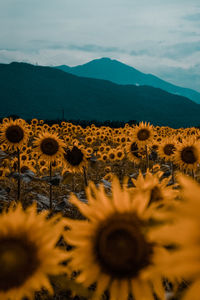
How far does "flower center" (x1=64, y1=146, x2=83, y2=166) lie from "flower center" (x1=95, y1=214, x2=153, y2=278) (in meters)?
4.29

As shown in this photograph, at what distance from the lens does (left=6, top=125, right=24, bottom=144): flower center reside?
582 cm

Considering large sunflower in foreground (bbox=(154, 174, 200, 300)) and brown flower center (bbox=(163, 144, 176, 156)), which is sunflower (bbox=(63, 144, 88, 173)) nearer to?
brown flower center (bbox=(163, 144, 176, 156))

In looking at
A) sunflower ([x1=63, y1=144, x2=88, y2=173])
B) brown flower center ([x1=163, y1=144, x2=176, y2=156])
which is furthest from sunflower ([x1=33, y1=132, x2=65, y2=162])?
brown flower center ([x1=163, y1=144, x2=176, y2=156])

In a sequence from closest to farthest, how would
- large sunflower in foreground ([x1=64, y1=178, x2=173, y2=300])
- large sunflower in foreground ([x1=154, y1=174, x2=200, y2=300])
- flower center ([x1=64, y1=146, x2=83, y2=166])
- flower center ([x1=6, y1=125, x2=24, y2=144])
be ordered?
large sunflower in foreground ([x1=154, y1=174, x2=200, y2=300])
large sunflower in foreground ([x1=64, y1=178, x2=173, y2=300])
flower center ([x1=64, y1=146, x2=83, y2=166])
flower center ([x1=6, y1=125, x2=24, y2=144])

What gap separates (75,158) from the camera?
5.60 metres

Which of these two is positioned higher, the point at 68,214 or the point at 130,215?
the point at 130,215

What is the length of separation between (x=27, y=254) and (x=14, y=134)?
479 centimetres

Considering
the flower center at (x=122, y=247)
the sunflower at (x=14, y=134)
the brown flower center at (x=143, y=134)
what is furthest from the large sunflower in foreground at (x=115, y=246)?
the brown flower center at (x=143, y=134)

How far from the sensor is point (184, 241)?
800 millimetres

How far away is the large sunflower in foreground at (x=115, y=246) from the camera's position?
122 centimetres

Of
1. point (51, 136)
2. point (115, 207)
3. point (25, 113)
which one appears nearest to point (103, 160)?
point (51, 136)

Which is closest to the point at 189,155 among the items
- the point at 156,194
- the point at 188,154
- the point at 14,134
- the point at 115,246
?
the point at 188,154

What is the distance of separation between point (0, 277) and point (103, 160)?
1187 centimetres

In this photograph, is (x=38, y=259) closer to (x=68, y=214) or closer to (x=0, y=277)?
(x=0, y=277)
